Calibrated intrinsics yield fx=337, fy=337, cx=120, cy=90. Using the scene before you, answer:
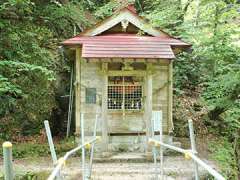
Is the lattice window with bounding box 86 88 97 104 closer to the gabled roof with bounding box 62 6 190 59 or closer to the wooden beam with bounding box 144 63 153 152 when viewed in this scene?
the gabled roof with bounding box 62 6 190 59

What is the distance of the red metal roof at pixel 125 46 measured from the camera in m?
9.62

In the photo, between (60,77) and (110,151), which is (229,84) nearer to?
(110,151)

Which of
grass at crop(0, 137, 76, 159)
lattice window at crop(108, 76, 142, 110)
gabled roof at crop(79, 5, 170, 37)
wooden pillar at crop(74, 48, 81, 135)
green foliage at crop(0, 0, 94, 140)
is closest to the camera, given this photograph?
grass at crop(0, 137, 76, 159)

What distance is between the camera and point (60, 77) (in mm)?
12820

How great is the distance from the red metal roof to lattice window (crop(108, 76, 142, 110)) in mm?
984

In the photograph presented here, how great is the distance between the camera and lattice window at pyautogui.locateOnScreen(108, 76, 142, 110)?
34.1 ft

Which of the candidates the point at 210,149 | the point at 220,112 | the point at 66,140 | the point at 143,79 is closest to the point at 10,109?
the point at 66,140

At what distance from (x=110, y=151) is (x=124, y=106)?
1440 millimetres

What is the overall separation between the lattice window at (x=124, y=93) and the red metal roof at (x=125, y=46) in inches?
38.7

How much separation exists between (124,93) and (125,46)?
4.79 feet

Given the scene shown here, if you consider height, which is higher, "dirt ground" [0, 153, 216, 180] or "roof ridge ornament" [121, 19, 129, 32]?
"roof ridge ornament" [121, 19, 129, 32]

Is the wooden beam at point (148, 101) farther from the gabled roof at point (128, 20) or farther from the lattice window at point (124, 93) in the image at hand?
the gabled roof at point (128, 20)

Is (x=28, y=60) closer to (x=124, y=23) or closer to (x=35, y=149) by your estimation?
(x=35, y=149)

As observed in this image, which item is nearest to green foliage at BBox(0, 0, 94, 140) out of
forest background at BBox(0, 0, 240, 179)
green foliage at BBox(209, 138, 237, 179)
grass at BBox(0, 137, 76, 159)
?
forest background at BBox(0, 0, 240, 179)
